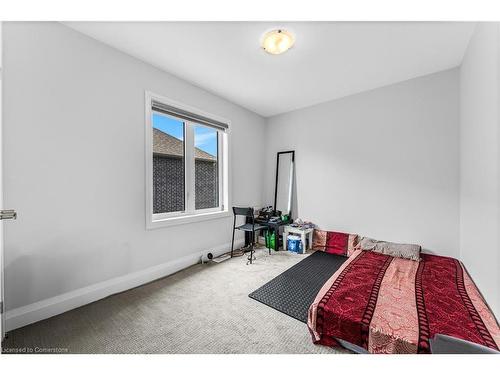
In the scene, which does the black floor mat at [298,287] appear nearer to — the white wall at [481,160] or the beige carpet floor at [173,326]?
the beige carpet floor at [173,326]

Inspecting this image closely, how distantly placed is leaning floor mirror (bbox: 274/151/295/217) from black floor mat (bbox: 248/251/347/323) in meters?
1.11

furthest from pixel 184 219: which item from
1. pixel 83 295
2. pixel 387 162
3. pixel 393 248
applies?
pixel 387 162

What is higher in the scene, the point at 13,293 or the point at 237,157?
the point at 237,157

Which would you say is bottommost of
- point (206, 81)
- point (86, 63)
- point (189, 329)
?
point (189, 329)

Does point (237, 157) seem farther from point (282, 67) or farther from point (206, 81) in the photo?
point (282, 67)

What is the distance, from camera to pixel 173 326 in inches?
59.6

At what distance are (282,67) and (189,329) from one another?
2725 millimetres

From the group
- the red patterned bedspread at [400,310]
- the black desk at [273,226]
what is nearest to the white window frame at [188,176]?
the black desk at [273,226]

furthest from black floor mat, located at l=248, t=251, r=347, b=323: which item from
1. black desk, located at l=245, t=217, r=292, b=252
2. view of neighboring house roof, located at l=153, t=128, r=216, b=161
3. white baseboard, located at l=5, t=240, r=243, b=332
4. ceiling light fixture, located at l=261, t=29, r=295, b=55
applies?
ceiling light fixture, located at l=261, t=29, r=295, b=55

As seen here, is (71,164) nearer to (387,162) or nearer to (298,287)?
(298,287)

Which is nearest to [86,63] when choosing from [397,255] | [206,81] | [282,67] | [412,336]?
[206,81]

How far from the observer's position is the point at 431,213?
2.42 meters

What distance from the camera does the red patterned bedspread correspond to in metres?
1.15
